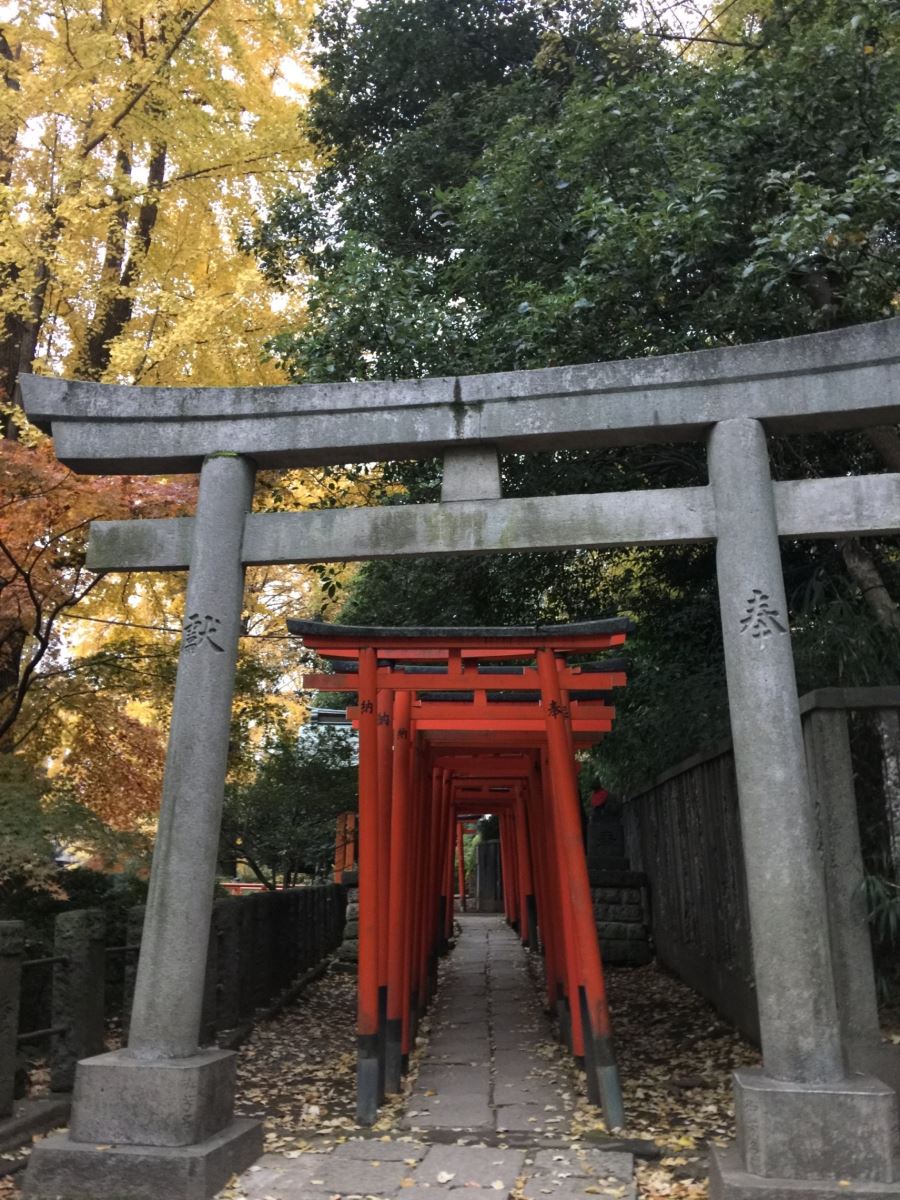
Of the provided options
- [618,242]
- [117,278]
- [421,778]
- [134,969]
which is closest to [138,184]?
[117,278]

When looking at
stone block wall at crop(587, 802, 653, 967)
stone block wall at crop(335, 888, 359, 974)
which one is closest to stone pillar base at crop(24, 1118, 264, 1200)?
stone block wall at crop(335, 888, 359, 974)

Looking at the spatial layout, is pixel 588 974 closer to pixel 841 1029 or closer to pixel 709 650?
pixel 841 1029

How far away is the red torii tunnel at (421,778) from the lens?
6.86m

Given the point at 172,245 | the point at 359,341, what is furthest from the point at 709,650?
the point at 172,245

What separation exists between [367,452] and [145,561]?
1.54 meters

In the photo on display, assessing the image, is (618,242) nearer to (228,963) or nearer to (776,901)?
(776,901)

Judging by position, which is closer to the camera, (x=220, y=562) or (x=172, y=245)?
(x=220, y=562)

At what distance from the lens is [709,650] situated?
10516 millimetres

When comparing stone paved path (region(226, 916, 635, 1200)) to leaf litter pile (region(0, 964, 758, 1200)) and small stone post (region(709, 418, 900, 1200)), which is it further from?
small stone post (region(709, 418, 900, 1200))

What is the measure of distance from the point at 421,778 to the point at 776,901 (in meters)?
5.94

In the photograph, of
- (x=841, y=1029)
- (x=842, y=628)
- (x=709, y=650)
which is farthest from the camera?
(x=709, y=650)

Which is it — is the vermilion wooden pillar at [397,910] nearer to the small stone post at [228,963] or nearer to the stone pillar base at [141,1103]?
the small stone post at [228,963]

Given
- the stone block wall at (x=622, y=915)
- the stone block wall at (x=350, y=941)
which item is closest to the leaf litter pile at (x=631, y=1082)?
the stone block wall at (x=622, y=915)

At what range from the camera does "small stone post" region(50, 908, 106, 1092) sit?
21.7ft
